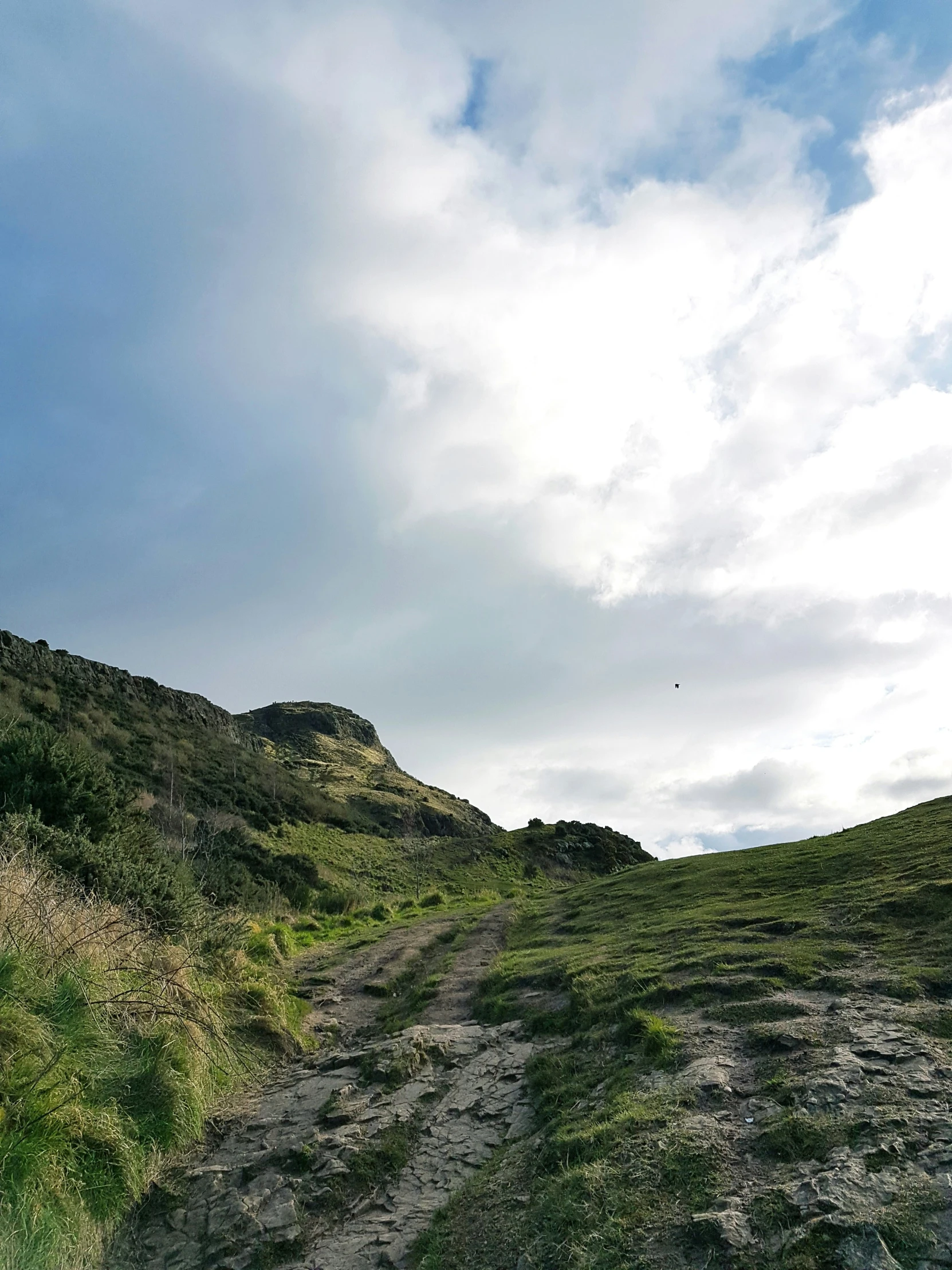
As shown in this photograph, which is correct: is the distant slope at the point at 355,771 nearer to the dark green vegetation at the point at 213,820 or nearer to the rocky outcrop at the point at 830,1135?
Result: the dark green vegetation at the point at 213,820

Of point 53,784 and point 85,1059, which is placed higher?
point 53,784

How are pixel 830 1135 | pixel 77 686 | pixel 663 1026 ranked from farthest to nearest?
pixel 77 686 < pixel 663 1026 < pixel 830 1135

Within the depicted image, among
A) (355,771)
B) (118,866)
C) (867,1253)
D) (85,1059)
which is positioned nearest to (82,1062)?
(85,1059)

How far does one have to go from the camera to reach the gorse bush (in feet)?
19.0

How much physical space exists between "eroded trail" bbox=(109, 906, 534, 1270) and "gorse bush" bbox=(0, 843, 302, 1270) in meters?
0.54

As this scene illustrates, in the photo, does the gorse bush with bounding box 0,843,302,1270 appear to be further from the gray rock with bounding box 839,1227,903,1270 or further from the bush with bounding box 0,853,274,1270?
the gray rock with bounding box 839,1227,903,1270

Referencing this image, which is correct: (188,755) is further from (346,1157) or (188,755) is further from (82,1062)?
(346,1157)

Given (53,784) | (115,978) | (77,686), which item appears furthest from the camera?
(77,686)

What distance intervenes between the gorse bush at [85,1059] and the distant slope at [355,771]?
5431 cm

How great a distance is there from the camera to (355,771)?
106 meters

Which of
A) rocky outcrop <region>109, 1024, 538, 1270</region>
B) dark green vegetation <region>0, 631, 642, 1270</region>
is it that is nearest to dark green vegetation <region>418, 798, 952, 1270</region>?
rocky outcrop <region>109, 1024, 538, 1270</region>

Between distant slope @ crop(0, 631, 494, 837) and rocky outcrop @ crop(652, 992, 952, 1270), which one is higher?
distant slope @ crop(0, 631, 494, 837)

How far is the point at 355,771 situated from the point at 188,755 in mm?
57485

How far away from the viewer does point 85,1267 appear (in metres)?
5.76
